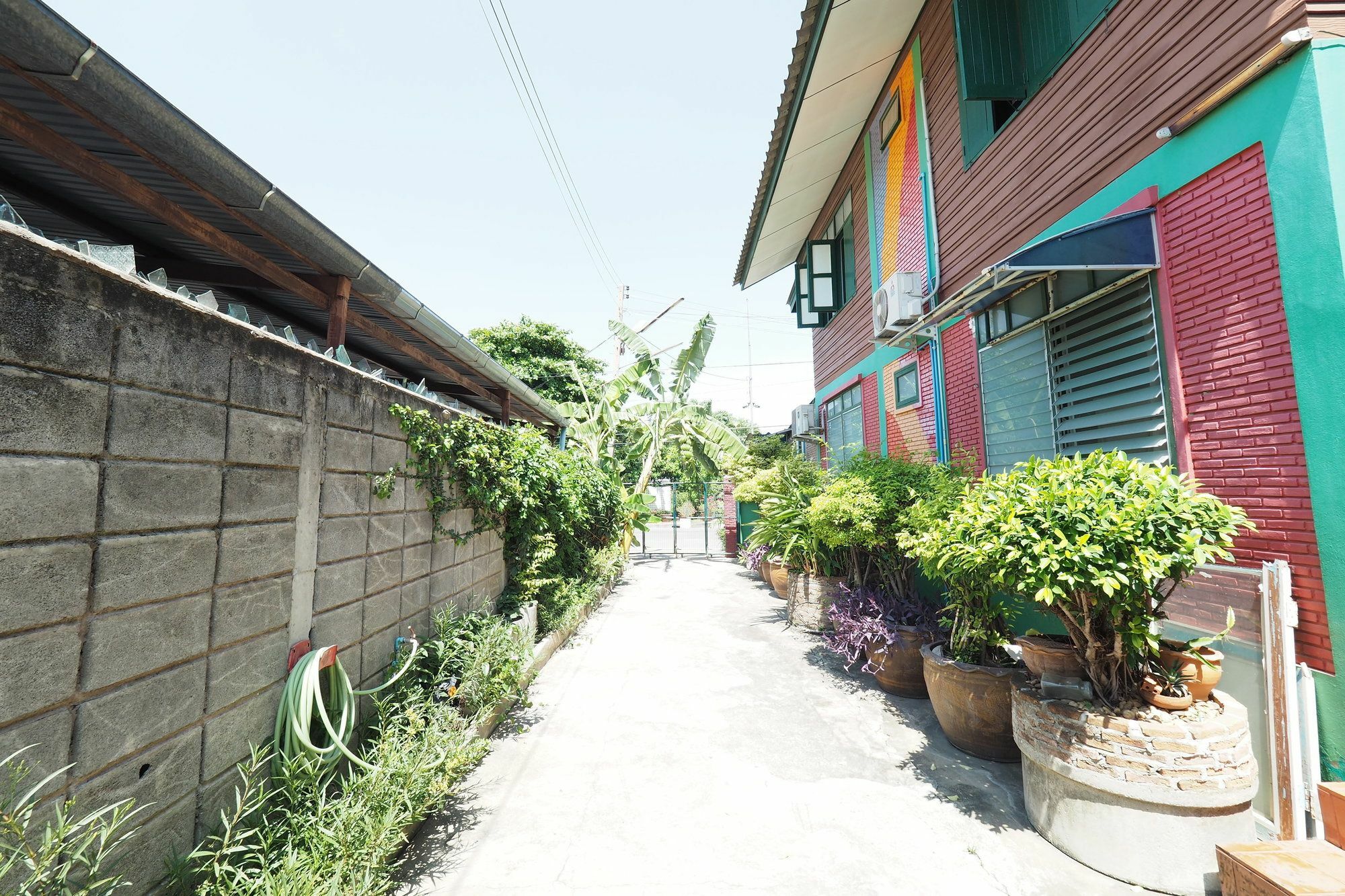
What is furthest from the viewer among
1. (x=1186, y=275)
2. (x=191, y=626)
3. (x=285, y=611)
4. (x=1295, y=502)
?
(x=1186, y=275)

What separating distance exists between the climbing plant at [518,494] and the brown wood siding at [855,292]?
4.92m

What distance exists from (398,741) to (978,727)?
12.4 feet

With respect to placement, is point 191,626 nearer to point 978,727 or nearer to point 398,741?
point 398,741

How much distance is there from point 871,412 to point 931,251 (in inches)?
113

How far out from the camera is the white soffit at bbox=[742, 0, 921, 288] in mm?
6562

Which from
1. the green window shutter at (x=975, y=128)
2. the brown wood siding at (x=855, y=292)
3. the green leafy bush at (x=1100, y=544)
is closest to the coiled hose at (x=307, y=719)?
the green leafy bush at (x=1100, y=544)

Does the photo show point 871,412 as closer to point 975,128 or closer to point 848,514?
point 848,514

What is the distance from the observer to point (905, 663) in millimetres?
5039

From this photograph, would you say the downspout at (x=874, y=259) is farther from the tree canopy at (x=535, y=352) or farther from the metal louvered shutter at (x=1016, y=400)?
the tree canopy at (x=535, y=352)

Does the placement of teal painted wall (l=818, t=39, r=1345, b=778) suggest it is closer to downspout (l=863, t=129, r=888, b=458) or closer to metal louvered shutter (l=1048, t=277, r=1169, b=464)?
metal louvered shutter (l=1048, t=277, r=1169, b=464)

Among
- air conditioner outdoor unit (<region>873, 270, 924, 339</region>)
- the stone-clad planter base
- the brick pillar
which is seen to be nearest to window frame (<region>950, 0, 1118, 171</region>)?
air conditioner outdoor unit (<region>873, 270, 924, 339</region>)

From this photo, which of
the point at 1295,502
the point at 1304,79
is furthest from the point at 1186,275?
the point at 1295,502

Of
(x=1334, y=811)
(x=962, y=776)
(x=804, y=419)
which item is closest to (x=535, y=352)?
(x=804, y=419)

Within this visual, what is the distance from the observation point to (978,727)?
12.8ft
